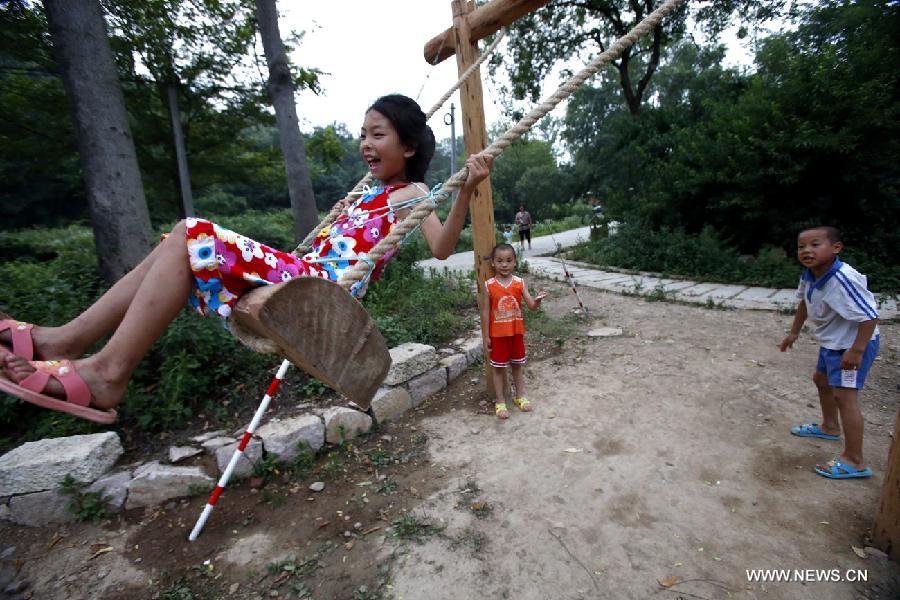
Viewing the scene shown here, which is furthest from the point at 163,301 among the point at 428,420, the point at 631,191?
the point at 631,191

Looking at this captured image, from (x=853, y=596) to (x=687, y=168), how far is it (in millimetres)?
8576

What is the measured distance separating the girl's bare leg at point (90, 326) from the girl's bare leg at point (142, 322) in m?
0.05

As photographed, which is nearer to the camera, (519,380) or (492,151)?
(492,151)

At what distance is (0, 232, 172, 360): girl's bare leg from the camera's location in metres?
1.50

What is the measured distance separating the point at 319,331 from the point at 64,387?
821mm

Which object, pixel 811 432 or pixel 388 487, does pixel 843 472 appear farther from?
pixel 388 487

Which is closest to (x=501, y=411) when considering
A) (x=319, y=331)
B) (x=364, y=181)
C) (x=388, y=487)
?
(x=388, y=487)

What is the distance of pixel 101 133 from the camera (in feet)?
10.9

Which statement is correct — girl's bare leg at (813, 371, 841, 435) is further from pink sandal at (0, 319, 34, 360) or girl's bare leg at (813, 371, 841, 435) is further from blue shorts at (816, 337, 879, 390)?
pink sandal at (0, 319, 34, 360)

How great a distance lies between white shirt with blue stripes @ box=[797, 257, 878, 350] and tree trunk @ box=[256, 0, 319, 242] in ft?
18.0

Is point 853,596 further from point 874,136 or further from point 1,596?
point 874,136

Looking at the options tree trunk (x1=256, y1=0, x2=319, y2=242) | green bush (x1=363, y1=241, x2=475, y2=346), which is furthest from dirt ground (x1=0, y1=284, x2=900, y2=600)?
tree trunk (x1=256, y1=0, x2=319, y2=242)

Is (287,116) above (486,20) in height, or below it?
above

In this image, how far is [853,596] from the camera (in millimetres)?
1742
